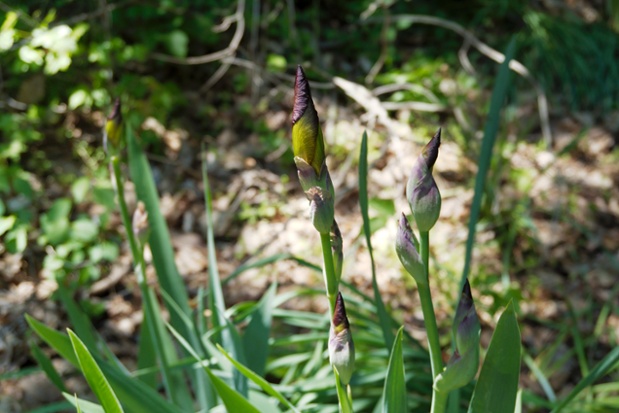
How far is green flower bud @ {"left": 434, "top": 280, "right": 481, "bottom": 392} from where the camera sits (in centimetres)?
62

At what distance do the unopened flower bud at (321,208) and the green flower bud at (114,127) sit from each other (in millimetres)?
411

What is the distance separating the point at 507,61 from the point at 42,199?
1715mm

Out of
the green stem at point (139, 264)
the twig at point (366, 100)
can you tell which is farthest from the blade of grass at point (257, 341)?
the twig at point (366, 100)

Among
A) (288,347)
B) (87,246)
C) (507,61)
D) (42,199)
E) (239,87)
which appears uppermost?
(239,87)

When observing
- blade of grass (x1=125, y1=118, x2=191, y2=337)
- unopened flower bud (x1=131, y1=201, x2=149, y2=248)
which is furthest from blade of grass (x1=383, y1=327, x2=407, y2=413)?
blade of grass (x1=125, y1=118, x2=191, y2=337)

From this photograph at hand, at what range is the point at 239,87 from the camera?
2854 mm

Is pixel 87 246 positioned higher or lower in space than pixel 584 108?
lower

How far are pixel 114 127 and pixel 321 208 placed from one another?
43 cm

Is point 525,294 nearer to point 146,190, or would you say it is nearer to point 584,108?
point 584,108

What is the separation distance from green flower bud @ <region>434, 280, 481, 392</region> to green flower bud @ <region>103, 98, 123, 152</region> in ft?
1.77

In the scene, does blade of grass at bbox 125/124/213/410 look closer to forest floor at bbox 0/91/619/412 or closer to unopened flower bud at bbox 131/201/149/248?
unopened flower bud at bbox 131/201/149/248

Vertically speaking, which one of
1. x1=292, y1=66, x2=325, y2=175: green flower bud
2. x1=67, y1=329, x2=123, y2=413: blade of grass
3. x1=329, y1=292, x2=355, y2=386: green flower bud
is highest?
x1=292, y1=66, x2=325, y2=175: green flower bud

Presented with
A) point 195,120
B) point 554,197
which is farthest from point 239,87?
A: point 554,197

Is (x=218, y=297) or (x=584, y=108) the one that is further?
(x=584, y=108)
